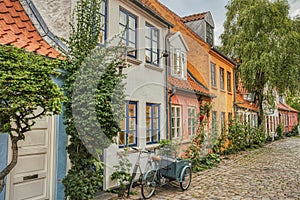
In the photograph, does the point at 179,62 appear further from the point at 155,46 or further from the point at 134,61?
the point at 134,61

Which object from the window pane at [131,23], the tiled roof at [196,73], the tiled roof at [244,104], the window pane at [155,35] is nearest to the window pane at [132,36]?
the window pane at [131,23]

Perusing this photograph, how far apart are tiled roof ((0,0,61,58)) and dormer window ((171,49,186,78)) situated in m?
6.71

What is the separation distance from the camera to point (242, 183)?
8.61 metres

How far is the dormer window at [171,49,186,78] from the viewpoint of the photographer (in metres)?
11.8

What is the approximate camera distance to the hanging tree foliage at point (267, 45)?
18219 millimetres

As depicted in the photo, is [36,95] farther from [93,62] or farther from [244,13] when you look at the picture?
[244,13]

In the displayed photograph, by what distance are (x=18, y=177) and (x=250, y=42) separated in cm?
1762

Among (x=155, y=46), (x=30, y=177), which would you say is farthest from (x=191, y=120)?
(x=30, y=177)

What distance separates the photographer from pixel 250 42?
734 inches

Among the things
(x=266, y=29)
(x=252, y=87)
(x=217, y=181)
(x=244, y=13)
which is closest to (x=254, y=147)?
(x=252, y=87)

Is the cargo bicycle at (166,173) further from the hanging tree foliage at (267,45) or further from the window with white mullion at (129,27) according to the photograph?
the hanging tree foliage at (267,45)

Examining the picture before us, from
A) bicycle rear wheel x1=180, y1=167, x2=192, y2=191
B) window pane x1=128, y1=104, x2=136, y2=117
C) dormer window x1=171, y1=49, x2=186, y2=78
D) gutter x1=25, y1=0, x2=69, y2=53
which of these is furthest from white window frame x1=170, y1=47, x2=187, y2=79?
gutter x1=25, y1=0, x2=69, y2=53

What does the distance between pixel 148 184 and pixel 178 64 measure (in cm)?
694

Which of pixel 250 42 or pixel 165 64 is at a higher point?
pixel 250 42
